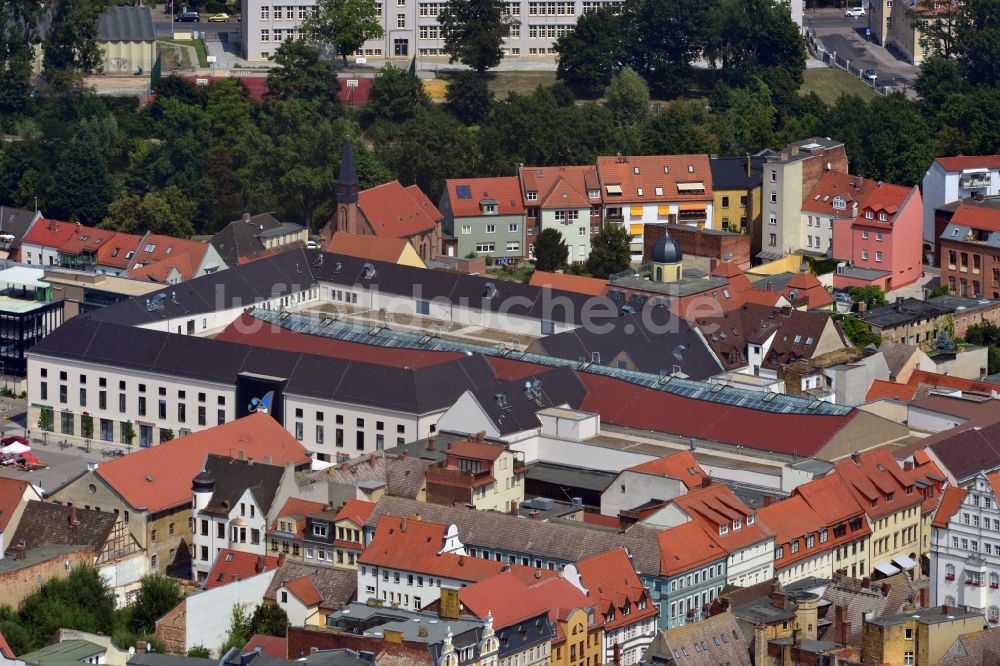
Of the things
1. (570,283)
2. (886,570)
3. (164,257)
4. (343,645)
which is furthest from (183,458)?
(164,257)

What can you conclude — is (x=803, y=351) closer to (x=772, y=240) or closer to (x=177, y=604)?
(x=772, y=240)

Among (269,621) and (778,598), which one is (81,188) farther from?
(778,598)

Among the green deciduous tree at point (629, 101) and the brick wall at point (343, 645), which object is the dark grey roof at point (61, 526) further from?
the green deciduous tree at point (629, 101)

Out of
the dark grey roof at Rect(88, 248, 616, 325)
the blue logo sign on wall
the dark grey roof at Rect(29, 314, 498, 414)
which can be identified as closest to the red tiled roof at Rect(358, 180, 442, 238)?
the dark grey roof at Rect(88, 248, 616, 325)

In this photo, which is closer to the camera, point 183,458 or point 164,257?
point 183,458

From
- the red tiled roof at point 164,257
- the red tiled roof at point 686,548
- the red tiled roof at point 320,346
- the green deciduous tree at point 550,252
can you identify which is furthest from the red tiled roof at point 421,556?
the green deciduous tree at point 550,252

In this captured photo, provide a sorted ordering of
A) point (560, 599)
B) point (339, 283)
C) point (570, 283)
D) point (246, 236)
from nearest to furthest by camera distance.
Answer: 1. point (560, 599)
2. point (339, 283)
3. point (570, 283)
4. point (246, 236)
